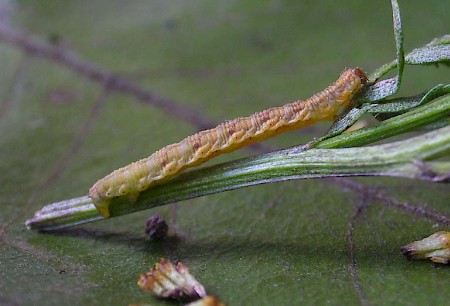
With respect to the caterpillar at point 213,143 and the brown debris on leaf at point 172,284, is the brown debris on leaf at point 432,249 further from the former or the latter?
the brown debris on leaf at point 172,284

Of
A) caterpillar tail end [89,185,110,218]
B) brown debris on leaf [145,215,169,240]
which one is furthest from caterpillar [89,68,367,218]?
brown debris on leaf [145,215,169,240]

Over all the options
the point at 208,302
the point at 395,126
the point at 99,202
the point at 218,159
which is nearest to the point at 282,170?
the point at 395,126

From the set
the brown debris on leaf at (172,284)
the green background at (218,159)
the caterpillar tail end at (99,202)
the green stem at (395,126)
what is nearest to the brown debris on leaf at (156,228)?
the green background at (218,159)

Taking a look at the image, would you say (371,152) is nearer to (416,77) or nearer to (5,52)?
(416,77)

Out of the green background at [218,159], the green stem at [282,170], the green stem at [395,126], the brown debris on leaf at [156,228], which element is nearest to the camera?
the green stem at [282,170]

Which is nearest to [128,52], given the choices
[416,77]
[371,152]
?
[416,77]

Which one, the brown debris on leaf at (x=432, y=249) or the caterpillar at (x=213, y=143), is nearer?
the brown debris on leaf at (x=432, y=249)

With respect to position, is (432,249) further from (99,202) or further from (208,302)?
(99,202)
